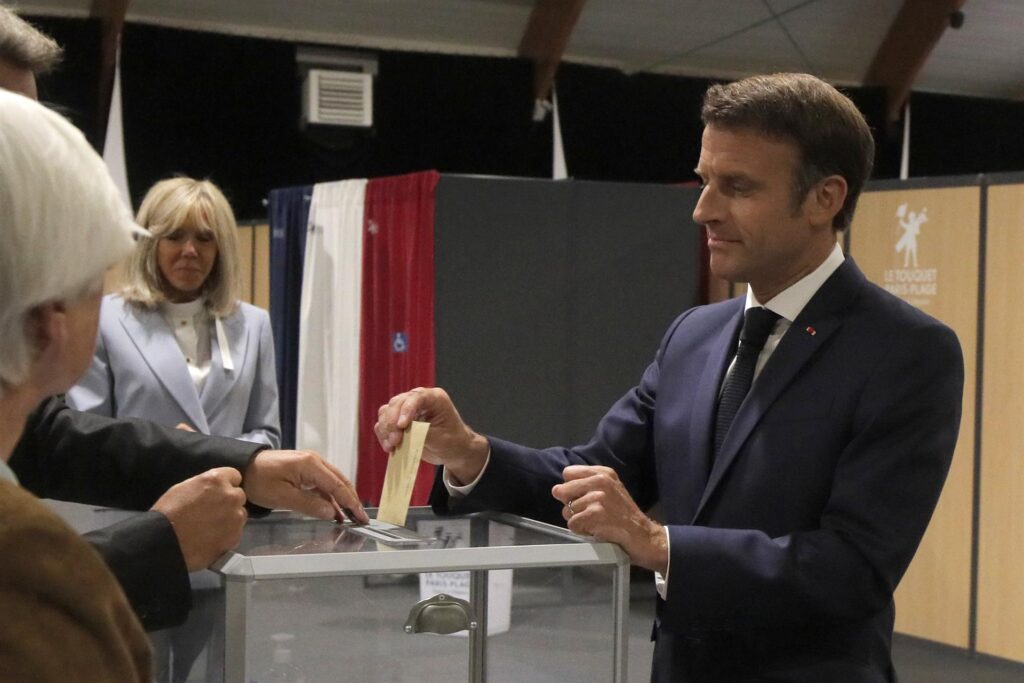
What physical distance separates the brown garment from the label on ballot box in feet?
1.66

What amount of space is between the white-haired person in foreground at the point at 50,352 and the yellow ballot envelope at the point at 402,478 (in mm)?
568

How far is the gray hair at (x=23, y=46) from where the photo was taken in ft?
6.14

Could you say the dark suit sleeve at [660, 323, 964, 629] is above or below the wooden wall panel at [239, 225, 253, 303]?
below

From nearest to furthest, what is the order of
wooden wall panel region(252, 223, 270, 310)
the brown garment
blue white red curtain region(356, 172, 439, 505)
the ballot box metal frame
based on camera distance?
the brown garment, the ballot box metal frame, blue white red curtain region(356, 172, 439, 505), wooden wall panel region(252, 223, 270, 310)

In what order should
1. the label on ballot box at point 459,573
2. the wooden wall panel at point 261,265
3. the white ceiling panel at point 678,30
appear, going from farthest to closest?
1. the white ceiling panel at point 678,30
2. the wooden wall panel at point 261,265
3. the label on ballot box at point 459,573

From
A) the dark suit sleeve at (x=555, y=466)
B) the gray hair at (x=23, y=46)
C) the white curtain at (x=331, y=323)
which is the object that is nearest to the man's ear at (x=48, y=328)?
the dark suit sleeve at (x=555, y=466)

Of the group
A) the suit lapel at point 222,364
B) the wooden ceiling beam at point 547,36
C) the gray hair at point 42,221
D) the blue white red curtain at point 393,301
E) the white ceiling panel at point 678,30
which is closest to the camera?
the gray hair at point 42,221

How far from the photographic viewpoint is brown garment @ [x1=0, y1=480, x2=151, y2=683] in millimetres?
886

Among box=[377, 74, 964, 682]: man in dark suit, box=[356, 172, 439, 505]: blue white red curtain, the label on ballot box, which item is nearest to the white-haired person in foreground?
the label on ballot box

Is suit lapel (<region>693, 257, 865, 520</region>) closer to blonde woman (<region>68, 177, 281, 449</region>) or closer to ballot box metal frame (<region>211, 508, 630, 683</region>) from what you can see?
ballot box metal frame (<region>211, 508, 630, 683</region>)

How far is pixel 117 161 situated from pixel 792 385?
668 cm

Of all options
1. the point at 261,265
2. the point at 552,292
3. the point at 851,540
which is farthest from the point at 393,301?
the point at 851,540

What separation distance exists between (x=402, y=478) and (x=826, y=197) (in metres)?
0.76

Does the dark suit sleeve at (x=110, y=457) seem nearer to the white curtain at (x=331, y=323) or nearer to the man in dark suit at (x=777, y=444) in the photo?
the man in dark suit at (x=777, y=444)
